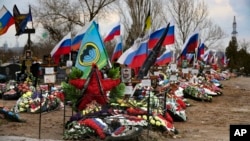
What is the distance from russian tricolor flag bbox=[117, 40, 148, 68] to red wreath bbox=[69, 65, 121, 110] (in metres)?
3.12

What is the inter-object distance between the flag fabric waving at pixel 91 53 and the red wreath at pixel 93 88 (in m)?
0.65

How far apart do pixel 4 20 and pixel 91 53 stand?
7.77 meters

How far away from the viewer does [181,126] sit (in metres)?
13.9

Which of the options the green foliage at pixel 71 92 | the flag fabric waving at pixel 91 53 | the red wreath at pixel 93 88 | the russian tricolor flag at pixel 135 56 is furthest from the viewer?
the russian tricolor flag at pixel 135 56

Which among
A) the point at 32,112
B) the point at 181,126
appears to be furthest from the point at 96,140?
the point at 32,112

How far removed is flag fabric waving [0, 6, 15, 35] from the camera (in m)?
18.7

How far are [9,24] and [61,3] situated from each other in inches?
871

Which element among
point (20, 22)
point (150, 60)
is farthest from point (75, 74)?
point (20, 22)

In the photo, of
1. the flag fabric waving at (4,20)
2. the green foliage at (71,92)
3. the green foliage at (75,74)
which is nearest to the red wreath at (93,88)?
the green foliage at (71,92)

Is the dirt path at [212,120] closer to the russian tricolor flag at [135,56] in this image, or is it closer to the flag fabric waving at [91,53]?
the russian tricolor flag at [135,56]

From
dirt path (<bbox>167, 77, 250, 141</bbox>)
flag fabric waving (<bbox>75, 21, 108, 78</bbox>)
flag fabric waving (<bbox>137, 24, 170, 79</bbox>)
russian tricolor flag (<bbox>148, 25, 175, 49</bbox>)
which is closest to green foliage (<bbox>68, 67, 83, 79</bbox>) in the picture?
flag fabric waving (<bbox>75, 21, 108, 78</bbox>)

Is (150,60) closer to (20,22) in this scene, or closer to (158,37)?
(158,37)

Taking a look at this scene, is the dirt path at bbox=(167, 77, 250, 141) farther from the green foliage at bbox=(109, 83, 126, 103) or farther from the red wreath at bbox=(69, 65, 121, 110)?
the red wreath at bbox=(69, 65, 121, 110)

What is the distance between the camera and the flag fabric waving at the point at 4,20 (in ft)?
61.4
